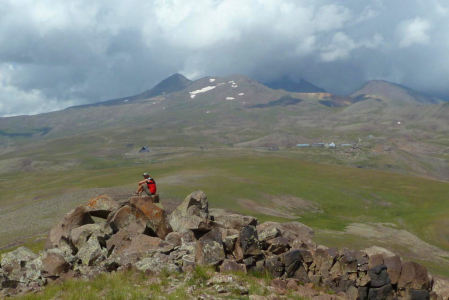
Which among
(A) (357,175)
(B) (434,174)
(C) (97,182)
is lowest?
(B) (434,174)

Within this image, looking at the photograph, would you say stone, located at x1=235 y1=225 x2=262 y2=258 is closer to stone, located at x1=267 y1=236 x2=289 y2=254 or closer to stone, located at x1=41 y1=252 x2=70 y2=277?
stone, located at x1=267 y1=236 x2=289 y2=254

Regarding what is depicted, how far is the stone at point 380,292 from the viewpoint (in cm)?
1975

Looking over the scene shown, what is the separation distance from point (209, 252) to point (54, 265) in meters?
8.21

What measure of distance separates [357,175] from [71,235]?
408 feet

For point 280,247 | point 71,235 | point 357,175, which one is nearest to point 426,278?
point 280,247

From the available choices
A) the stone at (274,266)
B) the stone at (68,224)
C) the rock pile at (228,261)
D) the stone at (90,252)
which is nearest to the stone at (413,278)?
the rock pile at (228,261)

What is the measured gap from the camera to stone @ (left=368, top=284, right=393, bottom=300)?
19.8 metres

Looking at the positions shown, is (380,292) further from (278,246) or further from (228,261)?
(228,261)

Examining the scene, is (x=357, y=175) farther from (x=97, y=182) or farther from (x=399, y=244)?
(x=97, y=182)

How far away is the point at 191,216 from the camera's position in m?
25.2

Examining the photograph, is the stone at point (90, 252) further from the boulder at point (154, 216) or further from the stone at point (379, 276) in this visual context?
the stone at point (379, 276)

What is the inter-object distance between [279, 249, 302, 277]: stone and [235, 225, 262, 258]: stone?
1474mm

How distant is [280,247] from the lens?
2158cm

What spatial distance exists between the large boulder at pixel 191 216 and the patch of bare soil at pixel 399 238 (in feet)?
119
